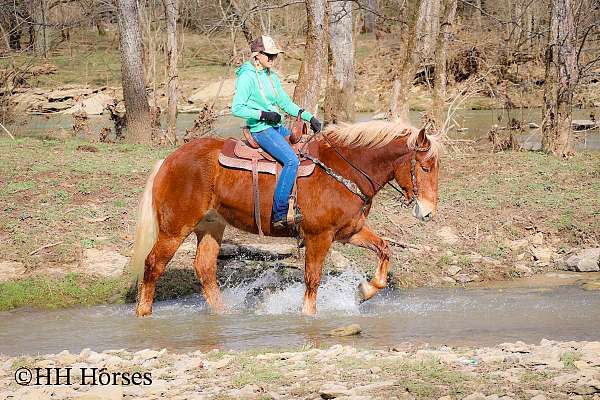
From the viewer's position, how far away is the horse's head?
9430 mm

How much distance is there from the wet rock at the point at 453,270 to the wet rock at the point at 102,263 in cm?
426

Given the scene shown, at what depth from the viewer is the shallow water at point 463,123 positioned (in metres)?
22.1

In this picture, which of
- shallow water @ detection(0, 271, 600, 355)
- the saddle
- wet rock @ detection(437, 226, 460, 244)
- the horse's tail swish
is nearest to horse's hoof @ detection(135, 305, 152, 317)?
shallow water @ detection(0, 271, 600, 355)

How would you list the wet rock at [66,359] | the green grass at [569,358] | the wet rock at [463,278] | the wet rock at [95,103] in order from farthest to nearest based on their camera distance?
1. the wet rock at [95,103]
2. the wet rock at [463,278]
3. the wet rock at [66,359]
4. the green grass at [569,358]

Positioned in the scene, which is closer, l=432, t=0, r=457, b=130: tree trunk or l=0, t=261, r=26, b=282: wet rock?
l=0, t=261, r=26, b=282: wet rock

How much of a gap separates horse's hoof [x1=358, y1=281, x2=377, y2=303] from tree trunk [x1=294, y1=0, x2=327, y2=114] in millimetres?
4600

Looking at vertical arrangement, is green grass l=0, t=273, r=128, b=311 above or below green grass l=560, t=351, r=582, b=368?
below

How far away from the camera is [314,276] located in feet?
31.9

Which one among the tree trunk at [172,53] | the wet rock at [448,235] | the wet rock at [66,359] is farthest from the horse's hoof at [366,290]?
the tree trunk at [172,53]

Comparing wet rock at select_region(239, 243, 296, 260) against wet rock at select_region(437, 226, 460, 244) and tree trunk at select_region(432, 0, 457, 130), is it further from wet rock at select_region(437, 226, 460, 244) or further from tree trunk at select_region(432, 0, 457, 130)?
tree trunk at select_region(432, 0, 457, 130)

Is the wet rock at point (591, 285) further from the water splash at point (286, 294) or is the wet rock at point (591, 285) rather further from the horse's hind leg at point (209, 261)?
the horse's hind leg at point (209, 261)

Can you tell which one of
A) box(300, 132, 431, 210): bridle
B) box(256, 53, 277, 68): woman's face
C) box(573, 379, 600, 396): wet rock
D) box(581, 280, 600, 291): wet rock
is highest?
box(256, 53, 277, 68): woman's face

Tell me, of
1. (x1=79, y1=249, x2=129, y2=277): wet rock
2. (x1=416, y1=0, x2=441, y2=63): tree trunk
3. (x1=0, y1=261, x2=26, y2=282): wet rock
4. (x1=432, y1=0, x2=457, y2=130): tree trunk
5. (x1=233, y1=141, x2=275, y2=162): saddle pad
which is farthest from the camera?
(x1=432, y1=0, x2=457, y2=130): tree trunk

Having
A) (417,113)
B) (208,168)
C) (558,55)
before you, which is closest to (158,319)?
(208,168)
